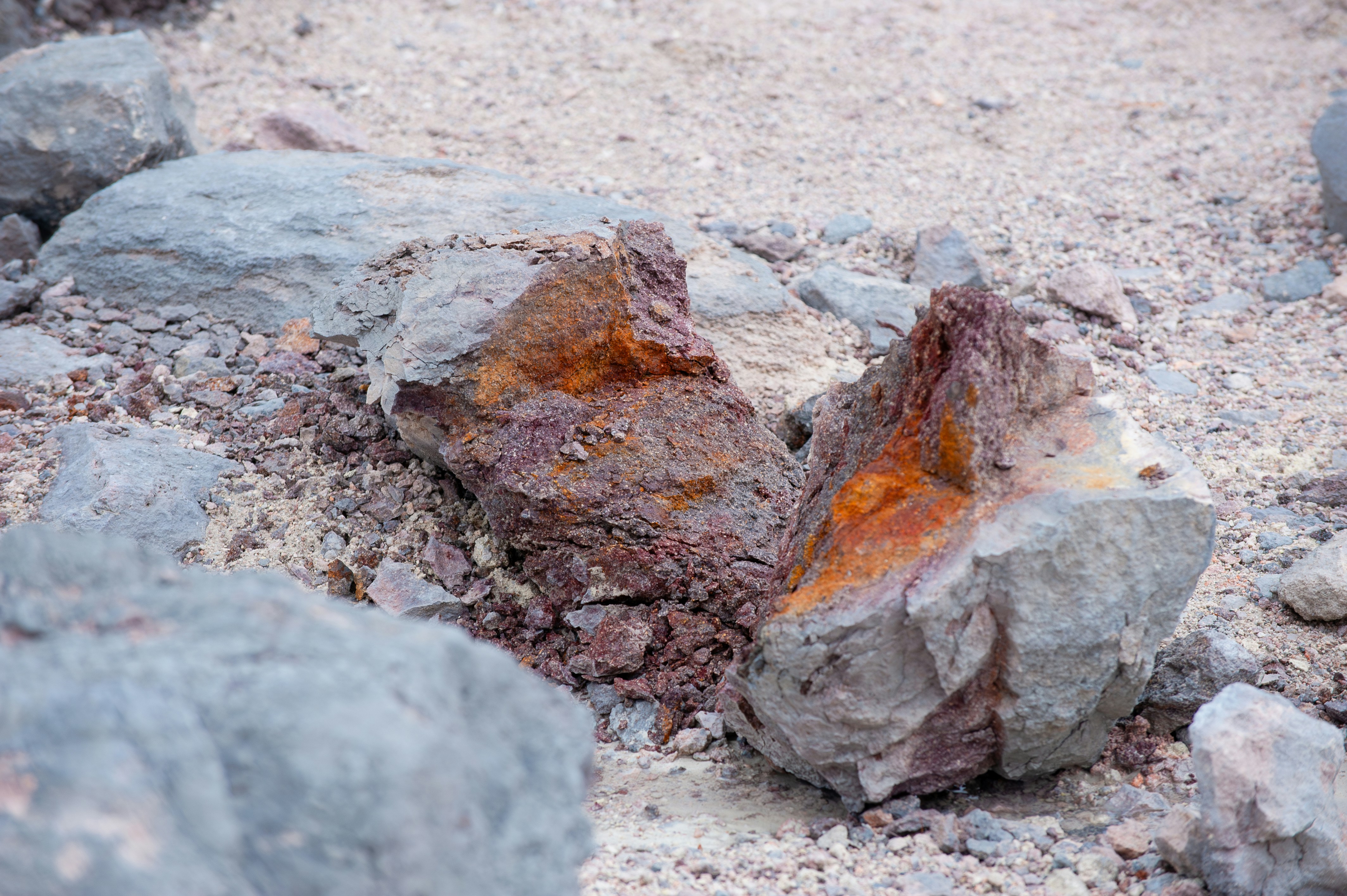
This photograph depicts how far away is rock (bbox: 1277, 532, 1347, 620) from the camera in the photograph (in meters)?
2.88

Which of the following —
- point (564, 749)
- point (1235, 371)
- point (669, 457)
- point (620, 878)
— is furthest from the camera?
point (1235, 371)

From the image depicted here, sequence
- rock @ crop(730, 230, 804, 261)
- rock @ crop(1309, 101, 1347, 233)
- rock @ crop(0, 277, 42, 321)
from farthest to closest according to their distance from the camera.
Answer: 1. rock @ crop(1309, 101, 1347, 233)
2. rock @ crop(730, 230, 804, 261)
3. rock @ crop(0, 277, 42, 321)

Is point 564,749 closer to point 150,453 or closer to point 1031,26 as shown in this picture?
point 150,453

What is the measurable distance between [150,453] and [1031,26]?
6788mm

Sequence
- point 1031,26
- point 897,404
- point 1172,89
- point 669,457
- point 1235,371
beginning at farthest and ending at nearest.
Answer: point 1031,26 < point 1172,89 < point 1235,371 < point 669,457 < point 897,404

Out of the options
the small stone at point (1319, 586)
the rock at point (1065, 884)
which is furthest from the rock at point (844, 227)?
the rock at point (1065, 884)

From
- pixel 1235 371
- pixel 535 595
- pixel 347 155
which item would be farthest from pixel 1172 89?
pixel 535 595

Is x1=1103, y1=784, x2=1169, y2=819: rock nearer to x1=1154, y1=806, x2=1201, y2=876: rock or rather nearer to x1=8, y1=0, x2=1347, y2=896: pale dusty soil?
x1=1154, y1=806, x2=1201, y2=876: rock

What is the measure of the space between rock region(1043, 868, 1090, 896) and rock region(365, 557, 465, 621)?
6.13 ft

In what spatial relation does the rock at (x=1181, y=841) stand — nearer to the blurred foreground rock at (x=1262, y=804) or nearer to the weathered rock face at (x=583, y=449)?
the blurred foreground rock at (x=1262, y=804)

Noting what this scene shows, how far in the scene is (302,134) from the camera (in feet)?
19.0

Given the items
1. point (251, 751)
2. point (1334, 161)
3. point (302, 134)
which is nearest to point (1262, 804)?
point (251, 751)

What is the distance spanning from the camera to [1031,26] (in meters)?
7.50

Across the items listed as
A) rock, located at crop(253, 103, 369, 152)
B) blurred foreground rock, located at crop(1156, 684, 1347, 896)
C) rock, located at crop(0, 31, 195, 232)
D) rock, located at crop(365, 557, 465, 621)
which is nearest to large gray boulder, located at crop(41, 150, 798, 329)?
rock, located at crop(0, 31, 195, 232)
